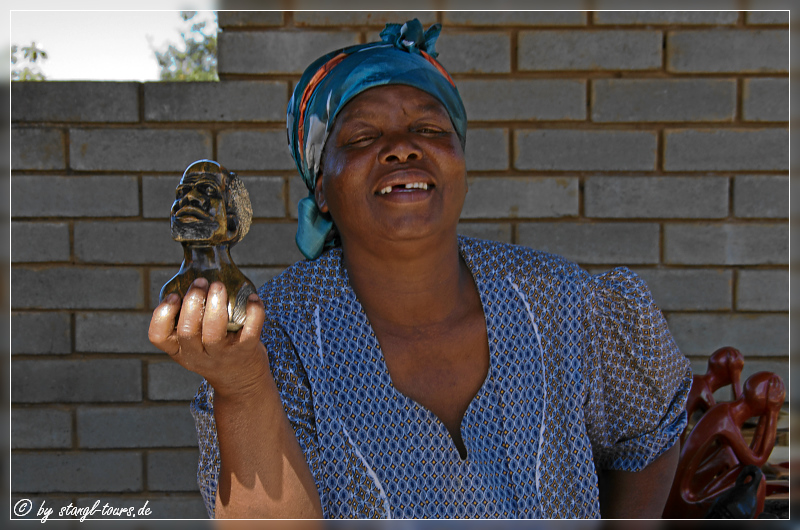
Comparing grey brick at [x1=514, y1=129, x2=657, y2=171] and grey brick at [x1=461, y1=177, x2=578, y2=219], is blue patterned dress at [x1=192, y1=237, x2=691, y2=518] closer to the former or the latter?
grey brick at [x1=461, y1=177, x2=578, y2=219]

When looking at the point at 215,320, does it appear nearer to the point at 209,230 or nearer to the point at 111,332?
the point at 209,230

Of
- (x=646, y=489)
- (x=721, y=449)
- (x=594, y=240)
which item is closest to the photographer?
(x=646, y=489)

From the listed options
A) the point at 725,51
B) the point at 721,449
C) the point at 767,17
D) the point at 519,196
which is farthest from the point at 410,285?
the point at 767,17

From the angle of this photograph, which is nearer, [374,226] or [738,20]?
[374,226]

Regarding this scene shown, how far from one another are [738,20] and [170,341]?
8.51 ft

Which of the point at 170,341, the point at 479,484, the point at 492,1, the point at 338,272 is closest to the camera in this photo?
the point at 170,341

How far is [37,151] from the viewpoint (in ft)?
8.61

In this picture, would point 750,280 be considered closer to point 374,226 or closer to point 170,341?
point 374,226

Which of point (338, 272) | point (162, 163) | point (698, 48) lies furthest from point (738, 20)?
point (162, 163)

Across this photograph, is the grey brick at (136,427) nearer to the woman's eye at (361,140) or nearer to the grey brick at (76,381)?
the grey brick at (76,381)

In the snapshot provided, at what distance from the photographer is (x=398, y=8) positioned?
A: 260 centimetres

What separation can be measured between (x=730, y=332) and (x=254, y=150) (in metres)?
2.11

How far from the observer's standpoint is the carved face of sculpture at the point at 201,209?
43.6 inches

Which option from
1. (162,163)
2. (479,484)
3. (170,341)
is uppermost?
(162,163)
